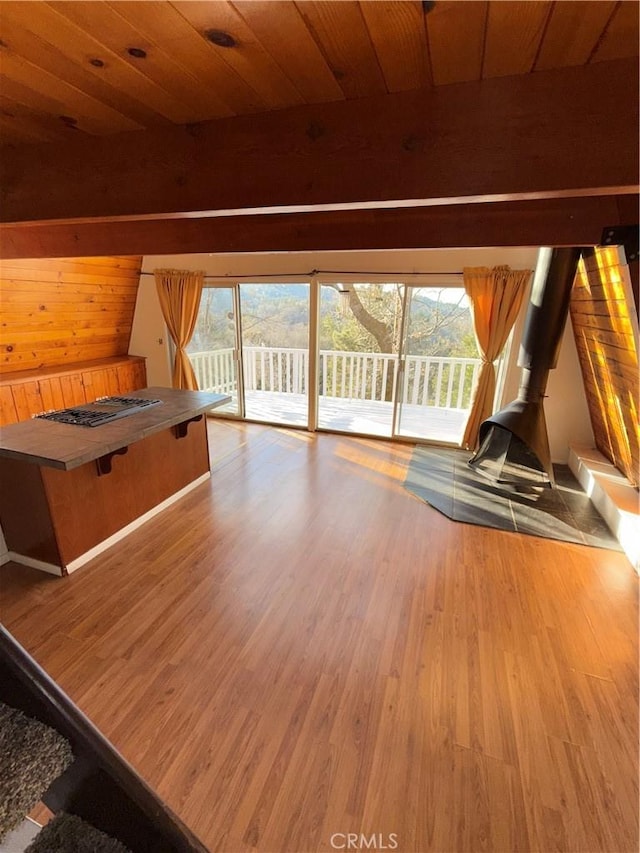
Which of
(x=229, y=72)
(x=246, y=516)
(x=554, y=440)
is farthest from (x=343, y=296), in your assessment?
(x=229, y=72)

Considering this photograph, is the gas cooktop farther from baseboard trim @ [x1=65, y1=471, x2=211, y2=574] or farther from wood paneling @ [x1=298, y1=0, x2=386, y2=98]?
wood paneling @ [x1=298, y1=0, x2=386, y2=98]

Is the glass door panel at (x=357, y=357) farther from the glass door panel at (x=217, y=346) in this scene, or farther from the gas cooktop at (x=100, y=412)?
the gas cooktop at (x=100, y=412)

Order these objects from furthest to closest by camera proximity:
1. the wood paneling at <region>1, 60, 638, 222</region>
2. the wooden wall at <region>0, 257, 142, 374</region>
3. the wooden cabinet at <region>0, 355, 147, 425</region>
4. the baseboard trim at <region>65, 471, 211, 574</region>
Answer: the wooden cabinet at <region>0, 355, 147, 425</region> < the wooden wall at <region>0, 257, 142, 374</region> < the baseboard trim at <region>65, 471, 211, 574</region> < the wood paneling at <region>1, 60, 638, 222</region>

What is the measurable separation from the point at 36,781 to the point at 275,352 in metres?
5.37

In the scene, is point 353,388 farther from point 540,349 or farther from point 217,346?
point 540,349

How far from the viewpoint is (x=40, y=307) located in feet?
13.3

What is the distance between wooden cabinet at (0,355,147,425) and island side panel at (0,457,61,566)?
2157mm

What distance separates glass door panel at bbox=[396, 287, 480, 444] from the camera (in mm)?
4375

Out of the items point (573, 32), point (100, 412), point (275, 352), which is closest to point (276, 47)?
point (573, 32)

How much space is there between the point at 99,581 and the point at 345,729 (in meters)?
1.63

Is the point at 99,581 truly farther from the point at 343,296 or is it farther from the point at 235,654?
the point at 343,296

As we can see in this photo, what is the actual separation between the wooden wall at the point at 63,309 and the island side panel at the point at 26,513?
2463 millimetres
